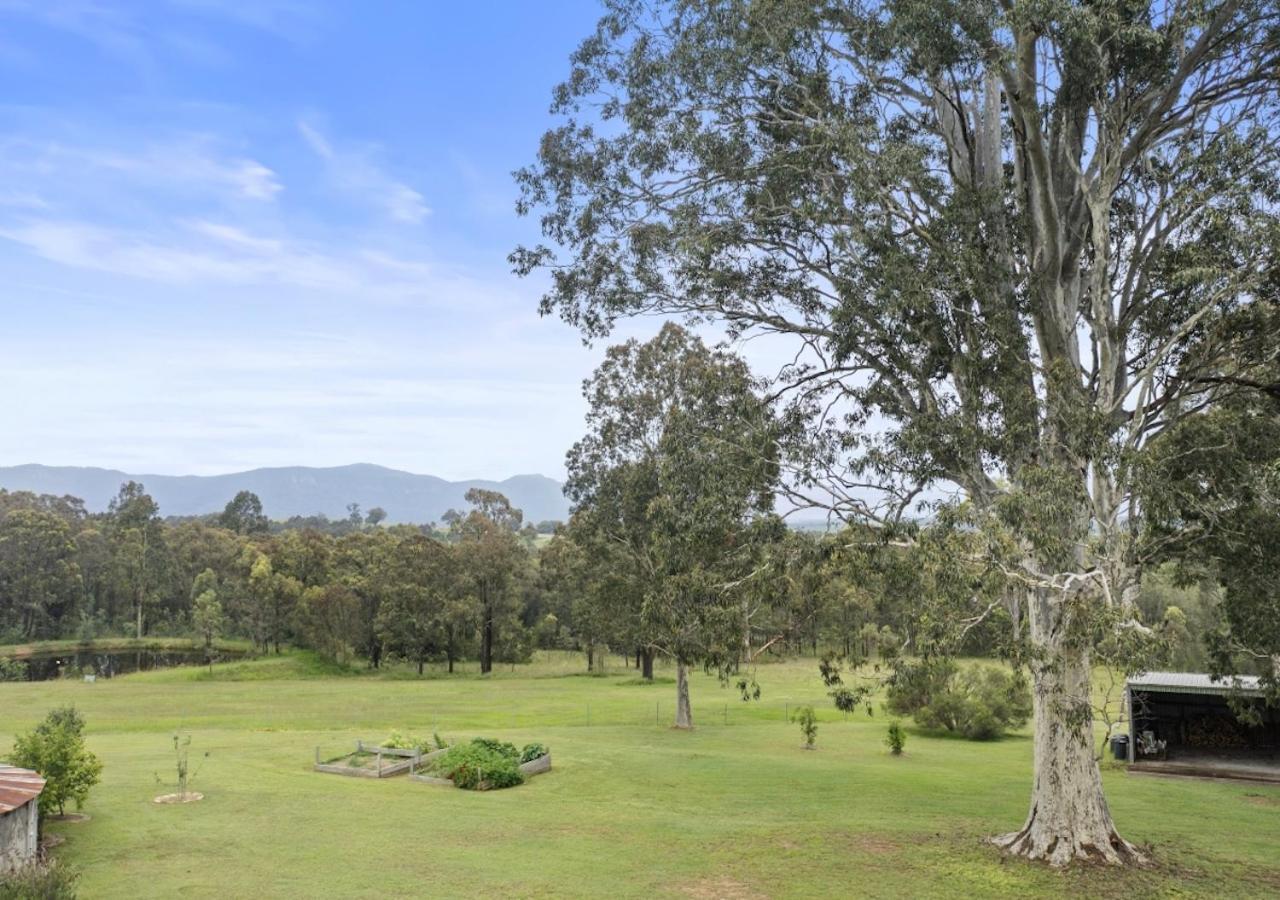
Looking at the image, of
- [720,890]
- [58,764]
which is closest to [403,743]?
[58,764]

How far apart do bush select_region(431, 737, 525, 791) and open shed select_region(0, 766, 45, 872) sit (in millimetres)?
8674

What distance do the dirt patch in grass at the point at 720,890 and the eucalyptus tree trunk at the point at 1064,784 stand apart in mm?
4955

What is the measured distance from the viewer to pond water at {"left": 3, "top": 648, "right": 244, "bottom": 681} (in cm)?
6219

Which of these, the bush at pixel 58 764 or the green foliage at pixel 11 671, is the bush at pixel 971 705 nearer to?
the bush at pixel 58 764

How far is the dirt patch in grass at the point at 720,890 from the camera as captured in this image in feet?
40.6

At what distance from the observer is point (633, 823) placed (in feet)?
55.4

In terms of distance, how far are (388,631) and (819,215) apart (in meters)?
52.2

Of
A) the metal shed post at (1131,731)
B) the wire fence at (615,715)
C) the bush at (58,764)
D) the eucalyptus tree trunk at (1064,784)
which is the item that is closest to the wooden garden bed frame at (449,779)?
the bush at (58,764)

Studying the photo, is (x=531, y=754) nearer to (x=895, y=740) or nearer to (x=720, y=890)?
(x=720, y=890)

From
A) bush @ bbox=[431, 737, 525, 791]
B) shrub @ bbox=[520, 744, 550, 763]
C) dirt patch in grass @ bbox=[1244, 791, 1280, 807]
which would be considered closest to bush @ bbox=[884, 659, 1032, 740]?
dirt patch in grass @ bbox=[1244, 791, 1280, 807]

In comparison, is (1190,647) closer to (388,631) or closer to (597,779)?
(597,779)

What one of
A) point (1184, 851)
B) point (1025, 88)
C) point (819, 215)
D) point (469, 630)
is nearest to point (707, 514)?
point (819, 215)

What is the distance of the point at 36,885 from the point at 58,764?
258 inches

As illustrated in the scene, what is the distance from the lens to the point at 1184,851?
49.6 ft
